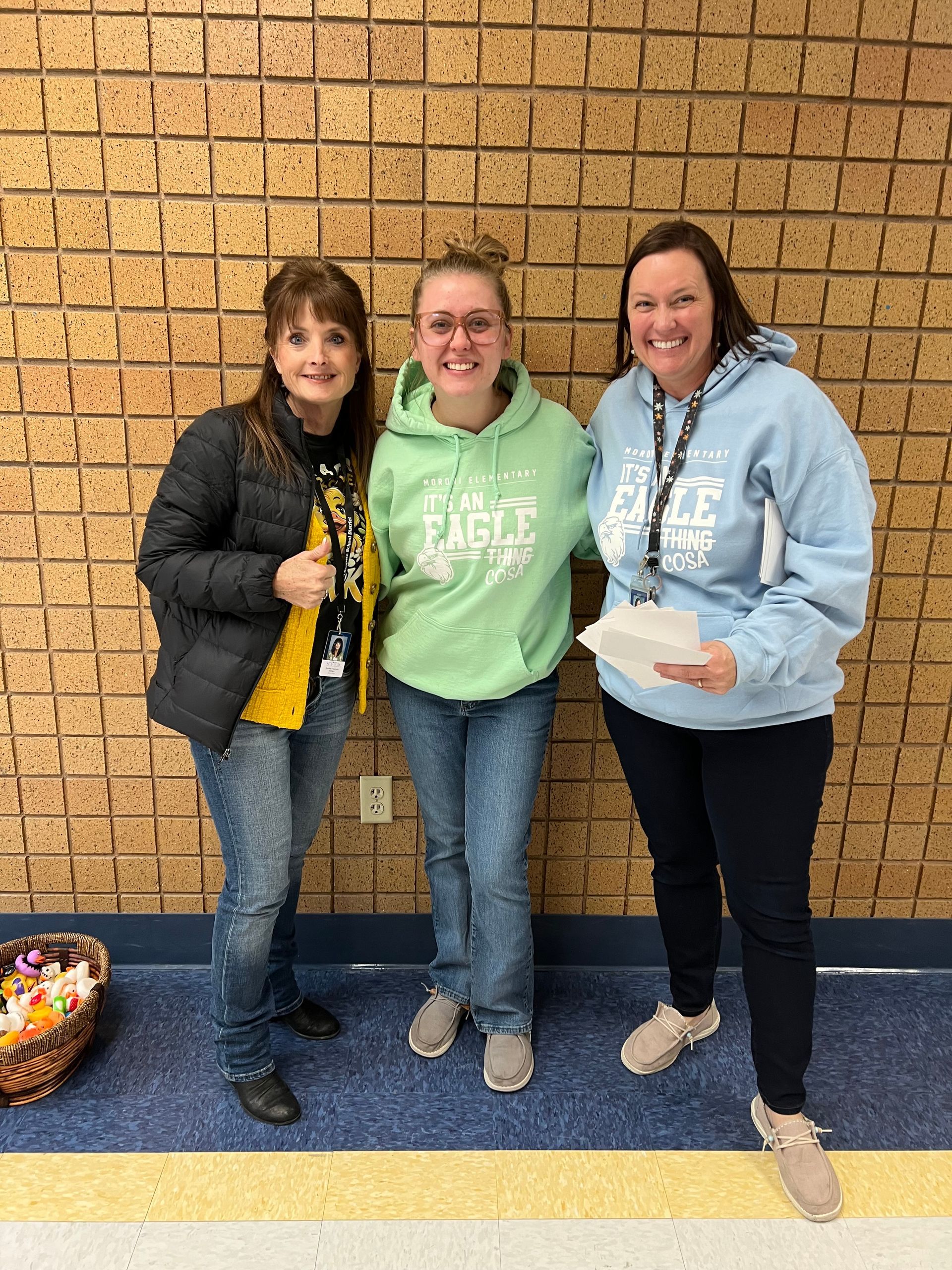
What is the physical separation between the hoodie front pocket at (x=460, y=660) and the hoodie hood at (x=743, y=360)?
0.62 meters

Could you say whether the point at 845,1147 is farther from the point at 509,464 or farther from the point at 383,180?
the point at 383,180

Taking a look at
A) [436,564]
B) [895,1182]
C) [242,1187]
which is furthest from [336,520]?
[895,1182]

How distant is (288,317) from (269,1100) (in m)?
1.63

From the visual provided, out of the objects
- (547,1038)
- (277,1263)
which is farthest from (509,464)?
(277,1263)

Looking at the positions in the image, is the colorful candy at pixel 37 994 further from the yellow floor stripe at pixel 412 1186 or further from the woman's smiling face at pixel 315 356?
the woman's smiling face at pixel 315 356

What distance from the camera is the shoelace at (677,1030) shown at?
209 centimetres

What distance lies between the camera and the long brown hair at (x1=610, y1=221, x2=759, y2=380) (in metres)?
1.59

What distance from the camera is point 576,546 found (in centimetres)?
191

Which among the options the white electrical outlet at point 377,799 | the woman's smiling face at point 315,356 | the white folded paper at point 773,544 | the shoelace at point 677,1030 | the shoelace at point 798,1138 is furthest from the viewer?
the white electrical outlet at point 377,799

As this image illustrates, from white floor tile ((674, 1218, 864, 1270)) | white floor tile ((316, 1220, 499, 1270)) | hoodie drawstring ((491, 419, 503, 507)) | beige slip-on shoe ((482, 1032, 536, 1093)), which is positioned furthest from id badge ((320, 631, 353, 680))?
white floor tile ((674, 1218, 864, 1270))

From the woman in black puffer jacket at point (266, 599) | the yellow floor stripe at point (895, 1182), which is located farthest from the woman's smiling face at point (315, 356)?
the yellow floor stripe at point (895, 1182)

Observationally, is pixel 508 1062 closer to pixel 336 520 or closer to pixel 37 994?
pixel 37 994

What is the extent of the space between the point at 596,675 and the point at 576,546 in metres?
0.44

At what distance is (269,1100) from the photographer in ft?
6.20
